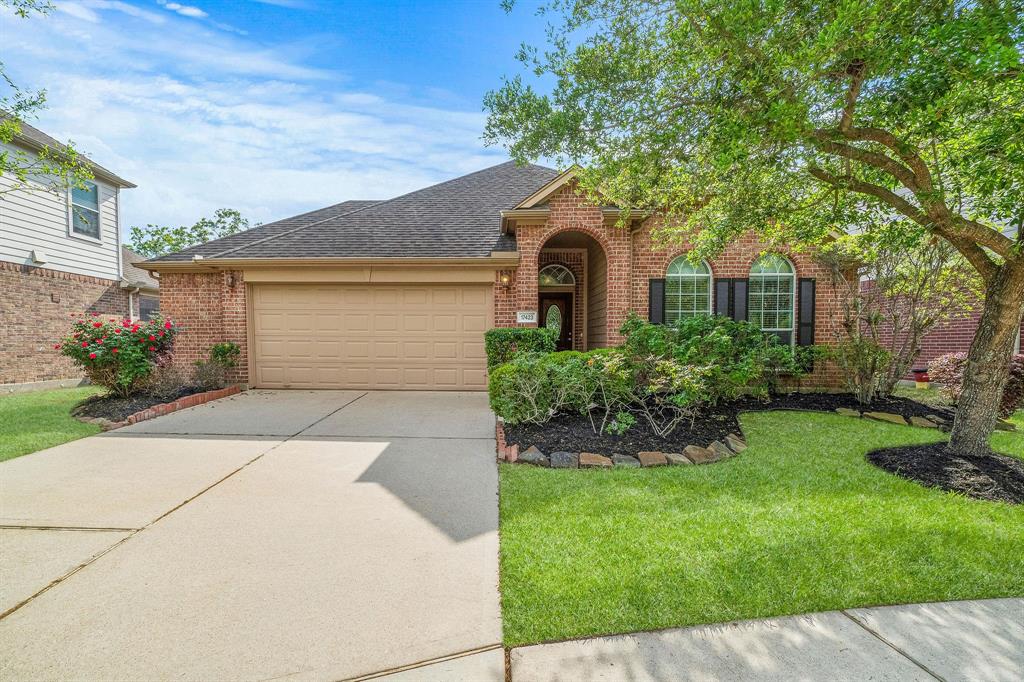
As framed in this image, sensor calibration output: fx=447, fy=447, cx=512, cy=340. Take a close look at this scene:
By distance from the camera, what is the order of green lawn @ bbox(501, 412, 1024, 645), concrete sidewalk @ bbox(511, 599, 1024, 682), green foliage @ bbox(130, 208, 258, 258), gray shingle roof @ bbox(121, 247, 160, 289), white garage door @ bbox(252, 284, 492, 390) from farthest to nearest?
green foliage @ bbox(130, 208, 258, 258)
gray shingle roof @ bbox(121, 247, 160, 289)
white garage door @ bbox(252, 284, 492, 390)
green lawn @ bbox(501, 412, 1024, 645)
concrete sidewalk @ bbox(511, 599, 1024, 682)

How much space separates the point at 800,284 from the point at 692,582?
326 inches

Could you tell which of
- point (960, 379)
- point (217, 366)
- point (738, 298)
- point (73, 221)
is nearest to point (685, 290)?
point (738, 298)

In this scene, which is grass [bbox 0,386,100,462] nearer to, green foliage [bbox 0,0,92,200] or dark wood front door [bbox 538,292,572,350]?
green foliage [bbox 0,0,92,200]

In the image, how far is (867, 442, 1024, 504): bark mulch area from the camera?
4.04 metres

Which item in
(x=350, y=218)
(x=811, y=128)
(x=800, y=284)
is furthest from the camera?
(x=350, y=218)

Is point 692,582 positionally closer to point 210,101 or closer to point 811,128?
point 811,128

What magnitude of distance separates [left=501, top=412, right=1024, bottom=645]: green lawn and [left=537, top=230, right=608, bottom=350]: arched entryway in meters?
6.68

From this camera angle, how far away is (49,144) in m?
11.5

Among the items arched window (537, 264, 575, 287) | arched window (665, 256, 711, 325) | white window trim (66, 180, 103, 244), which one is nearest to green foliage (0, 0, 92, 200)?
white window trim (66, 180, 103, 244)

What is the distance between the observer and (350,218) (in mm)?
11289

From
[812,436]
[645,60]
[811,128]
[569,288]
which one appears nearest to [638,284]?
[569,288]

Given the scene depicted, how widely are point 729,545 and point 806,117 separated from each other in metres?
3.50

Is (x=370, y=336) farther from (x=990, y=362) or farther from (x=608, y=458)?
(x=990, y=362)

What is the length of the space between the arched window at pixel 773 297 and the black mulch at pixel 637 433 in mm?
2236
